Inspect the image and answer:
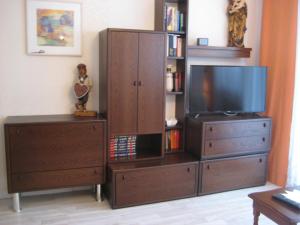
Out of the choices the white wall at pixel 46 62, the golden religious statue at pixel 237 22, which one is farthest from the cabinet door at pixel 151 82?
the golden religious statue at pixel 237 22

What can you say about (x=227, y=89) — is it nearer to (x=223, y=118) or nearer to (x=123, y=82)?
(x=223, y=118)

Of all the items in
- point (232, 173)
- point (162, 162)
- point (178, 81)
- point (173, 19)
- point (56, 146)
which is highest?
point (173, 19)

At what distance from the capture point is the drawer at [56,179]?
2746 millimetres

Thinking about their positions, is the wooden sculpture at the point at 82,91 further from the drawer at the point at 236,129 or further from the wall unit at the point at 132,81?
the drawer at the point at 236,129

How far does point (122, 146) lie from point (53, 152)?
69 cm

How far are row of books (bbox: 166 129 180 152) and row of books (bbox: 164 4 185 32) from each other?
110 cm

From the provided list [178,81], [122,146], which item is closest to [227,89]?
[178,81]

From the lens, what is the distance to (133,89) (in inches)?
118

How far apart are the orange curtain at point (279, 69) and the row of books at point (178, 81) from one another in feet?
3.66

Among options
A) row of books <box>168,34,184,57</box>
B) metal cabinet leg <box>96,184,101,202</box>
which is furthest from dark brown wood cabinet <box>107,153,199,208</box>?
row of books <box>168,34,184,57</box>

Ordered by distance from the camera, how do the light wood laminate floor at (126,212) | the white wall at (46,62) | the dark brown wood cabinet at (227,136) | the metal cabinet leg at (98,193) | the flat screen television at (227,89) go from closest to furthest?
the light wood laminate floor at (126,212) → the white wall at (46,62) → the metal cabinet leg at (98,193) → the dark brown wood cabinet at (227,136) → the flat screen television at (227,89)

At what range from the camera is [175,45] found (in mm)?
3283

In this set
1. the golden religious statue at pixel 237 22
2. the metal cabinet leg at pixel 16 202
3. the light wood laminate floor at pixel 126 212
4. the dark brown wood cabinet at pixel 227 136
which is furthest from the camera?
the golden religious statue at pixel 237 22

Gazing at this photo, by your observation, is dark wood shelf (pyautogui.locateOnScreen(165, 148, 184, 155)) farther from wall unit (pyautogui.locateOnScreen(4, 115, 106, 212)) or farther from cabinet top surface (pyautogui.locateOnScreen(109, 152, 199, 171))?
wall unit (pyautogui.locateOnScreen(4, 115, 106, 212))
